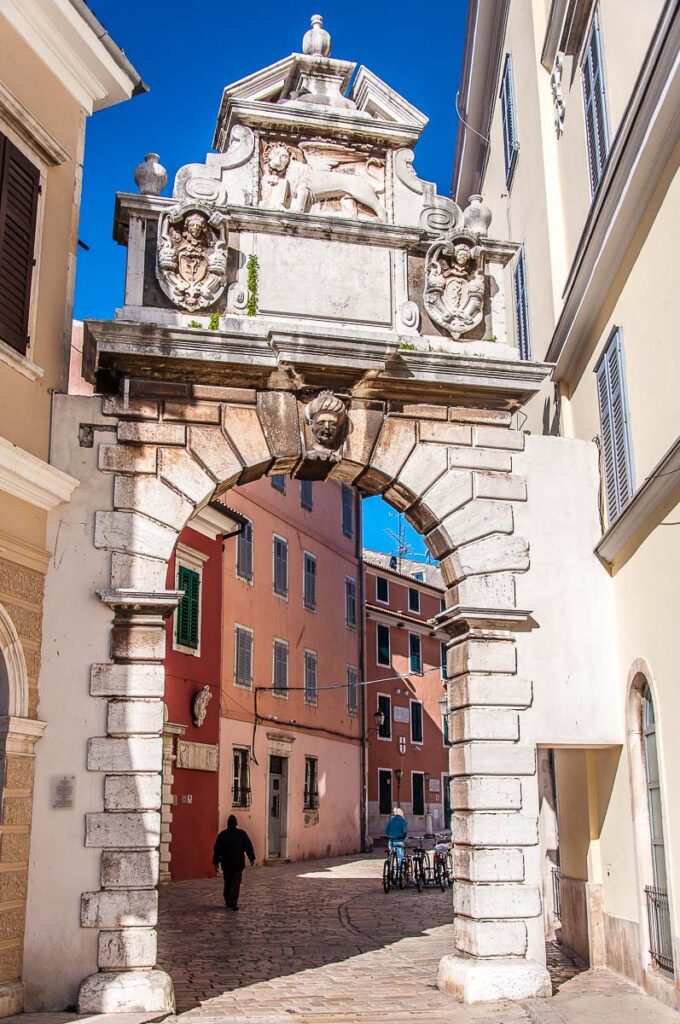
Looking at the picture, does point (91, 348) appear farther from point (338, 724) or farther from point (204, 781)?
point (338, 724)

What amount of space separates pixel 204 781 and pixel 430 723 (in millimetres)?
18770

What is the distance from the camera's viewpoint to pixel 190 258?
11.2m

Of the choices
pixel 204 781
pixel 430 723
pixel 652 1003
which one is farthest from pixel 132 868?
pixel 430 723

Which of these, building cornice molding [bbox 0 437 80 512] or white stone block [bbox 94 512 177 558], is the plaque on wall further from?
building cornice molding [bbox 0 437 80 512]

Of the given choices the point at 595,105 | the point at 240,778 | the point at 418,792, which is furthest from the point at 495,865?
the point at 418,792

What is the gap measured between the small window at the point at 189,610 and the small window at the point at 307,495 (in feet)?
26.9

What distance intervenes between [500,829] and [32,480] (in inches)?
207

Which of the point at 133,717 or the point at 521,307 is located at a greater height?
the point at 521,307

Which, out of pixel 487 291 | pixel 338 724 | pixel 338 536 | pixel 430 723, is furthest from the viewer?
pixel 430 723

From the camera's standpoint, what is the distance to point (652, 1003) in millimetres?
9211

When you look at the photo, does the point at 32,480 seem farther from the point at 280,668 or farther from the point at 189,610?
the point at 280,668

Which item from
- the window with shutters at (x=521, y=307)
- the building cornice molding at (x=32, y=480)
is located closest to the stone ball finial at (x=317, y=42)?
the window with shutters at (x=521, y=307)

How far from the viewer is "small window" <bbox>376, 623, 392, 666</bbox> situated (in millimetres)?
38188

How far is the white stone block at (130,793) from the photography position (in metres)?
9.73
